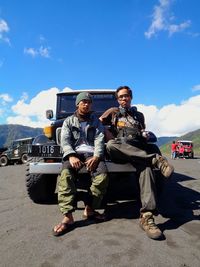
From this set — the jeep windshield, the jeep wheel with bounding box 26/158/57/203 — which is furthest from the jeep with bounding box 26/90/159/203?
the jeep windshield

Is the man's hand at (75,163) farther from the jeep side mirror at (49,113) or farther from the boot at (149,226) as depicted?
the jeep side mirror at (49,113)

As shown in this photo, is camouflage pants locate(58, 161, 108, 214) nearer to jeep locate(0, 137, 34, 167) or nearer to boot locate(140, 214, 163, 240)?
boot locate(140, 214, 163, 240)

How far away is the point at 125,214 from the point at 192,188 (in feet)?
9.83

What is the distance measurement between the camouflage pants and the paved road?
0.32m

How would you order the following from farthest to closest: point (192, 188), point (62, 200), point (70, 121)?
point (192, 188)
point (70, 121)
point (62, 200)

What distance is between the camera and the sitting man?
3.65 metres

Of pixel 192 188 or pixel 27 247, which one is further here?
pixel 192 188

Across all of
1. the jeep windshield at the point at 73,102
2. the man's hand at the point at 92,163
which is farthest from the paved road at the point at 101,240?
the jeep windshield at the point at 73,102

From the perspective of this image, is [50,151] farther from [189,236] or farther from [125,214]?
[189,236]

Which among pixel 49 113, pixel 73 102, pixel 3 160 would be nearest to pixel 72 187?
pixel 49 113

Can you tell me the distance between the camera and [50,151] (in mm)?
4750

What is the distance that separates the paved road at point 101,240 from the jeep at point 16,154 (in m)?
20.8

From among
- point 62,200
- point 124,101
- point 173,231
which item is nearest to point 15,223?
point 62,200

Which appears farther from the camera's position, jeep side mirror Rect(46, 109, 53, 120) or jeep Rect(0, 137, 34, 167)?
jeep Rect(0, 137, 34, 167)
